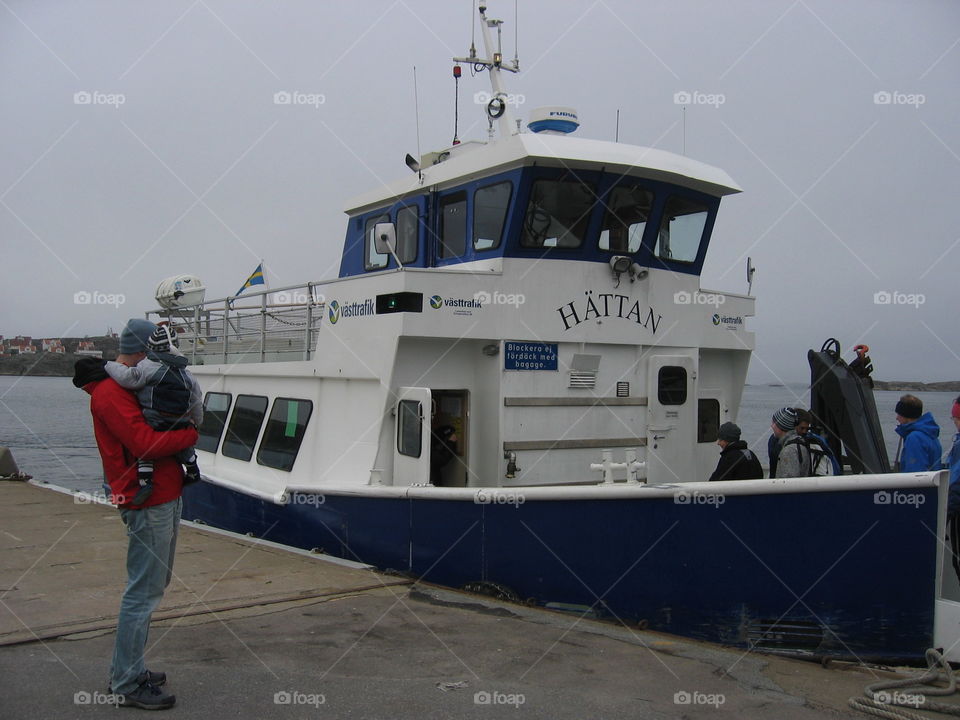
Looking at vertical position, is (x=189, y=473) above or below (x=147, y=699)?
above

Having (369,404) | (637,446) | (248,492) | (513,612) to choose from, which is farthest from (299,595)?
(637,446)

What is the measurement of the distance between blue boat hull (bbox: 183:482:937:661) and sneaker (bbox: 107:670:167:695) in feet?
8.72

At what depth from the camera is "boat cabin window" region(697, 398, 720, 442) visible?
8.73 m

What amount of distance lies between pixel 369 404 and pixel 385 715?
3870 mm

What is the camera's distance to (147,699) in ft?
12.0

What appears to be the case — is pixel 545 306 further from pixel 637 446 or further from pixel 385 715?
pixel 385 715

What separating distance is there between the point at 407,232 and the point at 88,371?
5.29 metres

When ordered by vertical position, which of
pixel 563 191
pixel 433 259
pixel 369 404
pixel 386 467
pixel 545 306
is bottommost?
pixel 386 467

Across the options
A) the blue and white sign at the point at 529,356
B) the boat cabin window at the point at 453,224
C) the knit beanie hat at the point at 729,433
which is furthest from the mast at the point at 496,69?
the knit beanie hat at the point at 729,433

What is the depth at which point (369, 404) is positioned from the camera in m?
7.35

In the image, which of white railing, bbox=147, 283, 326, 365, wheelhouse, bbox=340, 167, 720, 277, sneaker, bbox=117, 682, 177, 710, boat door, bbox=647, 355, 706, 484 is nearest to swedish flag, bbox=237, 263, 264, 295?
white railing, bbox=147, 283, 326, 365

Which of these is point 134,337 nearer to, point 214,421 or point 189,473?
point 189,473

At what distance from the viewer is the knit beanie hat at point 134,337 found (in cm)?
380

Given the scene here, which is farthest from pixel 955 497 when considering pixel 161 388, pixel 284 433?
pixel 284 433
